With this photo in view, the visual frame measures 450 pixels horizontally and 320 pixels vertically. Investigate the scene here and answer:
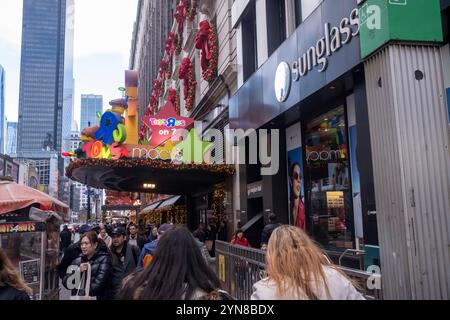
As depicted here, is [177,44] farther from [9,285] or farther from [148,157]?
[9,285]

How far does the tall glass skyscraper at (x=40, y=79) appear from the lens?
589ft

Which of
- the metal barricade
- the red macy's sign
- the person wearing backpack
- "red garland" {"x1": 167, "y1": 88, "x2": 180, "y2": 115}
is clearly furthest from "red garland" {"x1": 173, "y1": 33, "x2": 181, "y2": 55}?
the red macy's sign

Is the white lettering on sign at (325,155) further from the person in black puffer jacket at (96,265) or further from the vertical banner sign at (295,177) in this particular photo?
the person in black puffer jacket at (96,265)

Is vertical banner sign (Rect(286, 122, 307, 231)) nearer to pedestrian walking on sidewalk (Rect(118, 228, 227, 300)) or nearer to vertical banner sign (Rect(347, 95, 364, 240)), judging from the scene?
vertical banner sign (Rect(347, 95, 364, 240))

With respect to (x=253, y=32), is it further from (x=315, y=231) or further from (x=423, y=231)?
(x=423, y=231)

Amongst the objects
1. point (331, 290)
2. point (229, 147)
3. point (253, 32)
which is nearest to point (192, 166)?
point (229, 147)

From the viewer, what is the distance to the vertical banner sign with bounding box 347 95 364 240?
31.4ft

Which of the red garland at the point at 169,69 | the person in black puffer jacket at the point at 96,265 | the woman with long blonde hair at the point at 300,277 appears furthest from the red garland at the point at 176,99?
the woman with long blonde hair at the point at 300,277

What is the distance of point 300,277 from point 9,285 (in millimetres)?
2369

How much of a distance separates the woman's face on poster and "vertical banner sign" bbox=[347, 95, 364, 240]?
3.19 m

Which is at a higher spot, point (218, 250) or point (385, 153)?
point (385, 153)

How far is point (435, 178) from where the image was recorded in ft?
20.1

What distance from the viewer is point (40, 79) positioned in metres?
189

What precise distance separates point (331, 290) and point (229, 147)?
1623 cm
